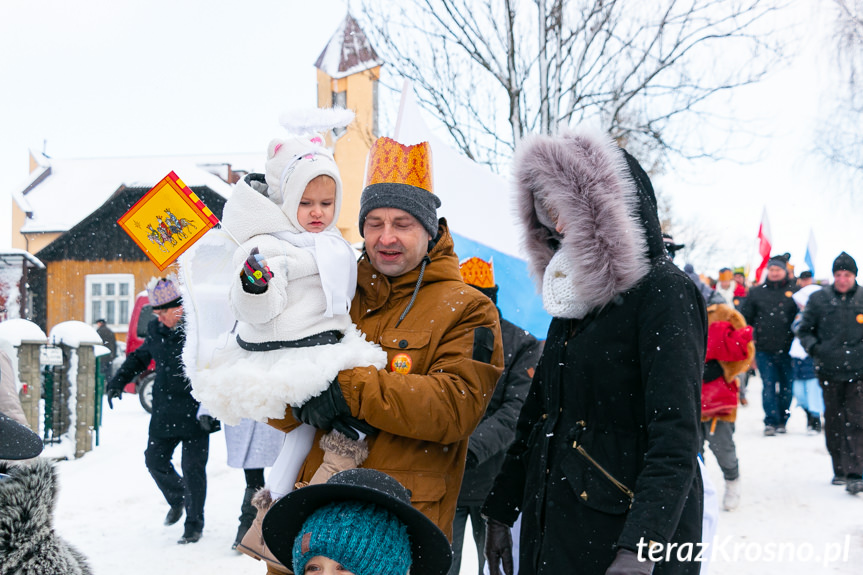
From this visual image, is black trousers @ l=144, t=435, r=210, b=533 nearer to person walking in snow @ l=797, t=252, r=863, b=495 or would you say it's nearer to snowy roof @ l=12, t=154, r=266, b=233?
person walking in snow @ l=797, t=252, r=863, b=495

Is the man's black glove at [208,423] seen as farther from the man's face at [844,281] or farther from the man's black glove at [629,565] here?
the man's face at [844,281]

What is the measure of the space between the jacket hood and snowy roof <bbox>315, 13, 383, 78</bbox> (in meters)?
8.77

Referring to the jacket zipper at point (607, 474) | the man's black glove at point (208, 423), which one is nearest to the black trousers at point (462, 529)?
the jacket zipper at point (607, 474)

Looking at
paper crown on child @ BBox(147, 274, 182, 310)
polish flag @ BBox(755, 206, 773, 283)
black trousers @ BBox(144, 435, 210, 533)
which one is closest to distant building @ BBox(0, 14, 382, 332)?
polish flag @ BBox(755, 206, 773, 283)

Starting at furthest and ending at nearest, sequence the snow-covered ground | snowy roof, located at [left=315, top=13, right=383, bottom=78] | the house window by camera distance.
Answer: the house window → snowy roof, located at [left=315, top=13, right=383, bottom=78] → the snow-covered ground

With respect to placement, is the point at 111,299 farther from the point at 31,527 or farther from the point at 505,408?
the point at 31,527

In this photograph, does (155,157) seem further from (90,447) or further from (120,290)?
(90,447)

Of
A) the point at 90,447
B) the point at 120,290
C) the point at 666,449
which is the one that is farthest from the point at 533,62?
the point at 120,290

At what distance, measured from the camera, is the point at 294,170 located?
8.87 feet

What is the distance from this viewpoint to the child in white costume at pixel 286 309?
2.38 meters

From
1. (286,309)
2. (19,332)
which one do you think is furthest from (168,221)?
(19,332)

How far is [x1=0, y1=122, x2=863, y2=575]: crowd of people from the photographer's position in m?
2.14

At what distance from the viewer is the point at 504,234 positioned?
16.6ft

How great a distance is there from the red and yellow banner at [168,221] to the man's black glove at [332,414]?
2.65 ft
